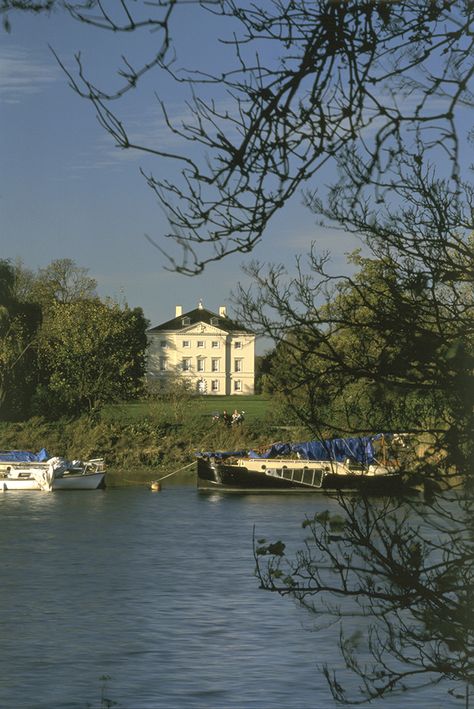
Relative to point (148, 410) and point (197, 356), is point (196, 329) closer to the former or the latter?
point (197, 356)

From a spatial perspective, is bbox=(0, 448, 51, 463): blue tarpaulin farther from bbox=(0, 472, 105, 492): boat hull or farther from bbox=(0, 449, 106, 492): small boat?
bbox=(0, 472, 105, 492): boat hull

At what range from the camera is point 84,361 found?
6525 centimetres

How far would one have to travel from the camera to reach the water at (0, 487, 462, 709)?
18109 mm

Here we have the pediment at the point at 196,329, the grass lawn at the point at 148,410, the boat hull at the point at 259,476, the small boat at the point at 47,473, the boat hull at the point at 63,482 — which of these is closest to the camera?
the boat hull at the point at 259,476

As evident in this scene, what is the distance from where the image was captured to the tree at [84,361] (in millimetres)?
63688

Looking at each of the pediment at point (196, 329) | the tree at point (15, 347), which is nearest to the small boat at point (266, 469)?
the tree at point (15, 347)

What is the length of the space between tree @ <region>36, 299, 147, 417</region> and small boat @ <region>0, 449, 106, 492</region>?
575 centimetres

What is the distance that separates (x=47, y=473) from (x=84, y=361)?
10298 mm

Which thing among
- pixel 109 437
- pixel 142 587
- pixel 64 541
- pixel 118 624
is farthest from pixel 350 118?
pixel 109 437

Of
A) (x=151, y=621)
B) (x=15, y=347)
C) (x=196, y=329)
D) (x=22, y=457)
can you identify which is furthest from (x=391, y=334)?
(x=196, y=329)

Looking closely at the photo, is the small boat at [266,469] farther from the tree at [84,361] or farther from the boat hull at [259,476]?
the tree at [84,361]

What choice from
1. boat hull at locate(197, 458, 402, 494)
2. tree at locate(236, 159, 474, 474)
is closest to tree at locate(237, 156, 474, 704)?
tree at locate(236, 159, 474, 474)

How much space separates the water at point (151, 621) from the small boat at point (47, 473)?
974cm

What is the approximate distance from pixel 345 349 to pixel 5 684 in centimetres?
1368
